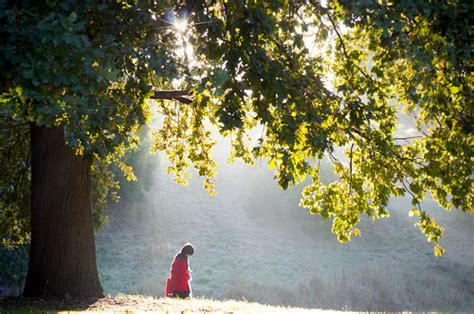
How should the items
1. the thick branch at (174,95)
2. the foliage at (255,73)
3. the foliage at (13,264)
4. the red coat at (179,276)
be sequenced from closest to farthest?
the foliage at (255,73) < the thick branch at (174,95) < the red coat at (179,276) < the foliage at (13,264)

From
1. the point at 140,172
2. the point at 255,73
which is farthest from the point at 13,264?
the point at 255,73

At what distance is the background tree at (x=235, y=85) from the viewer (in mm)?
5621

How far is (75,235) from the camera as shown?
36.7ft

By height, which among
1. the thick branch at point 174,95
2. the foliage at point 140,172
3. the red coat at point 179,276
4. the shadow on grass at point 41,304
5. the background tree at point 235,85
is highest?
the foliage at point 140,172

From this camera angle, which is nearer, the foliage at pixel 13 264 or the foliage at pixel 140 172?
the foliage at pixel 13 264

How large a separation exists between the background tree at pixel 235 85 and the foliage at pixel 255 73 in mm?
20

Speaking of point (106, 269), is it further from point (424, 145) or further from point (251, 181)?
point (424, 145)

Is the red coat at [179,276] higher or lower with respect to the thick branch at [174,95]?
lower

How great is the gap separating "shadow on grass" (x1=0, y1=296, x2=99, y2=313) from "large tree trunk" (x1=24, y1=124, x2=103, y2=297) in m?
0.36

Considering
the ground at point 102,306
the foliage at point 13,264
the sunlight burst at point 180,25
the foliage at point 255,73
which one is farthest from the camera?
the foliage at point 13,264

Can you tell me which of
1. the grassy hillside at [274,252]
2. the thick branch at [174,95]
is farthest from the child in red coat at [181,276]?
the grassy hillside at [274,252]

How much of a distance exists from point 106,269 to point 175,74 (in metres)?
22.0

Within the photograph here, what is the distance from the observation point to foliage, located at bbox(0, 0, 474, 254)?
555 cm

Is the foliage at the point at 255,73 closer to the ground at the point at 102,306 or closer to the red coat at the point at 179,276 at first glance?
the ground at the point at 102,306
